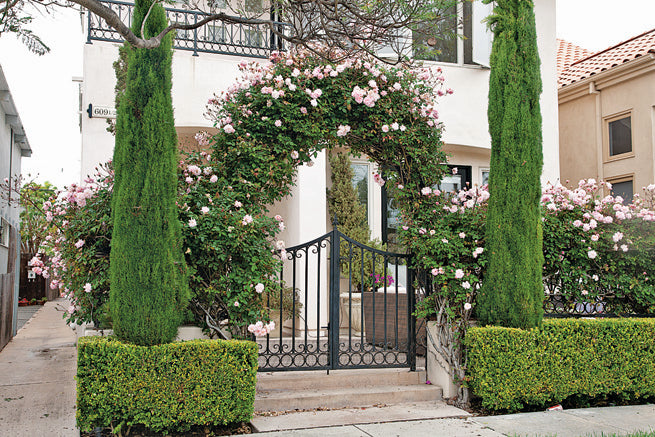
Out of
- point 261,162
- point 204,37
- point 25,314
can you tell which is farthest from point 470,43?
point 25,314

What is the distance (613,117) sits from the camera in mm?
13250

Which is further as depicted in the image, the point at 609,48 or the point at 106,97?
the point at 609,48

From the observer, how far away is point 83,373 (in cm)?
483

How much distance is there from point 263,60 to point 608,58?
8836 millimetres

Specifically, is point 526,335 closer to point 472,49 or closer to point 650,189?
point 650,189

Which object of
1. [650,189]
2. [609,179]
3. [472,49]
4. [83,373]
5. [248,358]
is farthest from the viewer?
[609,179]

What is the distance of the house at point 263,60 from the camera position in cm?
915

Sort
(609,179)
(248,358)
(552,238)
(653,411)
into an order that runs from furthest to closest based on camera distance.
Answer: (609,179), (552,238), (653,411), (248,358)

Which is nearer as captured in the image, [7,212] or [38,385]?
[38,385]

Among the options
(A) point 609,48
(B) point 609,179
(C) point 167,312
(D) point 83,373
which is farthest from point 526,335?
(A) point 609,48

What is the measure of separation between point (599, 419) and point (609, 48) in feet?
39.1

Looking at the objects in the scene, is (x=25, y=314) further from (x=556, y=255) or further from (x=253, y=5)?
(x=556, y=255)

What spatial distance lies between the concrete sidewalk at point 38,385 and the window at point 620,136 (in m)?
11.8

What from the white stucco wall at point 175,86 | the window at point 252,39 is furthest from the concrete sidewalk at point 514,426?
the window at point 252,39
